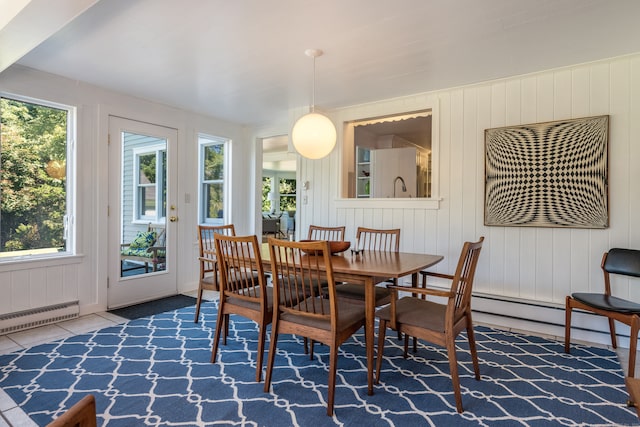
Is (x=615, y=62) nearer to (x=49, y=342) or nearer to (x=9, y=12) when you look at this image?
(x=9, y=12)

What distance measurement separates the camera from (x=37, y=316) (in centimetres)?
323

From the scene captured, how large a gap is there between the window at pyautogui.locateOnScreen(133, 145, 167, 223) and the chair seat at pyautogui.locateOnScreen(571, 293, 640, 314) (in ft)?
13.9

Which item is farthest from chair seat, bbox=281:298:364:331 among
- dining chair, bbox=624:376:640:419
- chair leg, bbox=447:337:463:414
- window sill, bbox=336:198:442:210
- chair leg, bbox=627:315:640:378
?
window sill, bbox=336:198:442:210

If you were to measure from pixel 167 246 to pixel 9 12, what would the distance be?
9.03 ft

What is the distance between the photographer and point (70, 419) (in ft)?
2.04

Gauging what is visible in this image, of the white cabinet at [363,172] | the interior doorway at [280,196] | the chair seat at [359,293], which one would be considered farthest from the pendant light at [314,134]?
the interior doorway at [280,196]

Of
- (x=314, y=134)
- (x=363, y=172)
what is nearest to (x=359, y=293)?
(x=314, y=134)

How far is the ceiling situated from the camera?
2156 mm

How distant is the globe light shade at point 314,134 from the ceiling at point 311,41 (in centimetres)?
53

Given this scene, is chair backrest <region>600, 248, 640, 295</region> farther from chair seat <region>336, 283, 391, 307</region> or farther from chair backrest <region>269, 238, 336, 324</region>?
chair backrest <region>269, 238, 336, 324</region>

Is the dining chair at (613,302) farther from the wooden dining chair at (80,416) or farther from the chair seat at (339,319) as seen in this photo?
the wooden dining chair at (80,416)

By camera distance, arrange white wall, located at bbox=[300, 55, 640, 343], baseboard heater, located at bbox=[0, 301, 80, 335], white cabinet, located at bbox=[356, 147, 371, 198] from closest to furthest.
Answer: white wall, located at bbox=[300, 55, 640, 343] < baseboard heater, located at bbox=[0, 301, 80, 335] < white cabinet, located at bbox=[356, 147, 371, 198]

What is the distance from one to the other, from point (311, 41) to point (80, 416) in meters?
2.57

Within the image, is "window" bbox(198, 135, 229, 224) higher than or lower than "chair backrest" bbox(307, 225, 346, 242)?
higher
